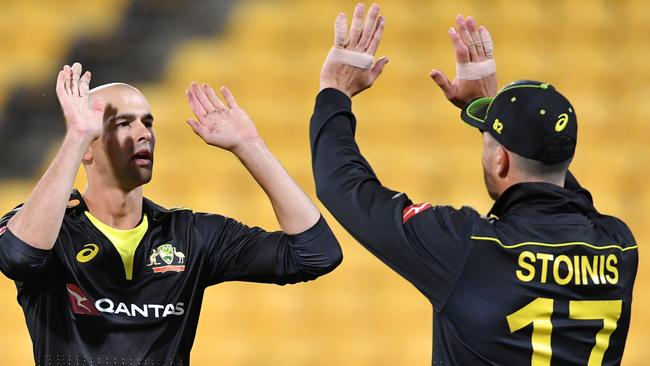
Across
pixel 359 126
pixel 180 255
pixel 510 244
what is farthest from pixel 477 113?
pixel 359 126

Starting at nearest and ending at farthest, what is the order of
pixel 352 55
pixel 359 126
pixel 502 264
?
1. pixel 502 264
2. pixel 352 55
3. pixel 359 126

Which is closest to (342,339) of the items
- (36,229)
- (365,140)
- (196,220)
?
(365,140)

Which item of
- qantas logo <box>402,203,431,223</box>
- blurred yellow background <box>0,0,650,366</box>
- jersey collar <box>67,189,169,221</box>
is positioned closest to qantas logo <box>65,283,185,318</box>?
jersey collar <box>67,189,169,221</box>

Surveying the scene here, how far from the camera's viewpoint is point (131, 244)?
257 centimetres

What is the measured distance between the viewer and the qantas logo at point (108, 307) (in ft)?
8.04

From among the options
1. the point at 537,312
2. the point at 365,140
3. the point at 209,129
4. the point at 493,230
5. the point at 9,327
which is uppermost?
the point at 365,140

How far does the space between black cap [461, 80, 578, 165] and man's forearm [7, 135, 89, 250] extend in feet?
3.14

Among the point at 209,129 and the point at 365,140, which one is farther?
the point at 365,140

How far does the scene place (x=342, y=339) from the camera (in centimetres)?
480

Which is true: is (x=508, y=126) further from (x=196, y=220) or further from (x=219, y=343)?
(x=219, y=343)

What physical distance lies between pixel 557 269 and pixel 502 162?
257 mm

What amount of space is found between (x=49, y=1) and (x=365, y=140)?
196 centimetres

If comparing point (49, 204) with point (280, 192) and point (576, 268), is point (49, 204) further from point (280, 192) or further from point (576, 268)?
point (576, 268)

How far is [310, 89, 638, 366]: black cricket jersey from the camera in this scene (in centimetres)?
201
